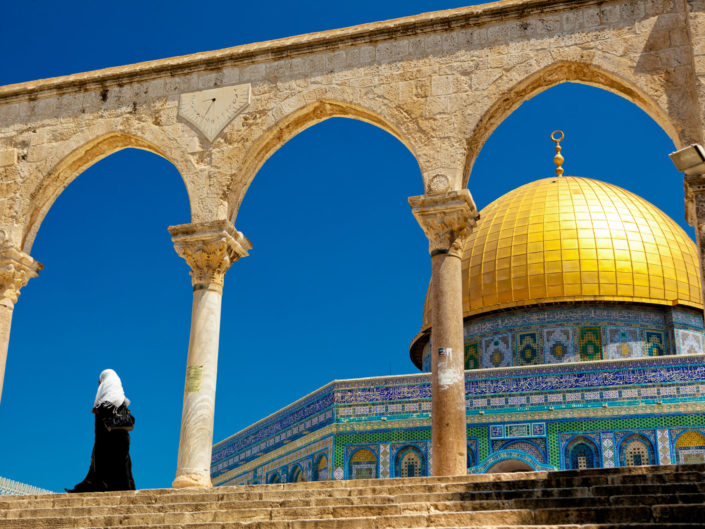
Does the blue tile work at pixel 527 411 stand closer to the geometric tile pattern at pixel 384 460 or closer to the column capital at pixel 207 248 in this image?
the geometric tile pattern at pixel 384 460

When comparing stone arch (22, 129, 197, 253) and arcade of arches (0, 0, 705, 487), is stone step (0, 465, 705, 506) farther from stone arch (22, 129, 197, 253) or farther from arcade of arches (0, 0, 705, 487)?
stone arch (22, 129, 197, 253)

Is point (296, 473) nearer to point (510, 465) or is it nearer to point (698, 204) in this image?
point (510, 465)

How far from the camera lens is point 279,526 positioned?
22.5ft

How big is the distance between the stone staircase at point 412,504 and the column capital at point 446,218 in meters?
3.08

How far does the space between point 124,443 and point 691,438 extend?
12745mm

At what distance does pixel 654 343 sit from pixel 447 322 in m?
12.8

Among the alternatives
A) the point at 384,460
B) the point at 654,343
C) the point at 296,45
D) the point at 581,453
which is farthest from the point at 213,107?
the point at 654,343

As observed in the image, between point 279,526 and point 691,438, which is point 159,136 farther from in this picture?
point 691,438

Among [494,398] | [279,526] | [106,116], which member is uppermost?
[106,116]

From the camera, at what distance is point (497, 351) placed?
21906 mm

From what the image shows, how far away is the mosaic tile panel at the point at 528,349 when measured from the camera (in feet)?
70.5

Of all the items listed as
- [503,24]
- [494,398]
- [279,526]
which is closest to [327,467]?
[494,398]

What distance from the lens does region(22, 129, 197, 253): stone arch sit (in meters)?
11.9

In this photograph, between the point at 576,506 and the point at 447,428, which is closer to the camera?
the point at 576,506
